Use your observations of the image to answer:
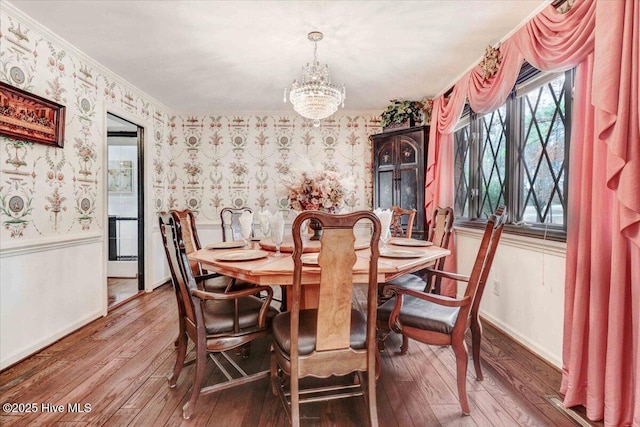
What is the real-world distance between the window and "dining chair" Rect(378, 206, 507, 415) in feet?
2.65

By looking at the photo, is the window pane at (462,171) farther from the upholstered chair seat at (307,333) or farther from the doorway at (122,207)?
the doorway at (122,207)

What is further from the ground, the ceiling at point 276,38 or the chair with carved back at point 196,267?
the ceiling at point 276,38

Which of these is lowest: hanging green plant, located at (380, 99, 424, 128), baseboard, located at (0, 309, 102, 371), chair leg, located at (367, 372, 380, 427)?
baseboard, located at (0, 309, 102, 371)

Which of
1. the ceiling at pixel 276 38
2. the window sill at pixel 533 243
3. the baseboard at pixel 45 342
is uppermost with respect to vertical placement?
the ceiling at pixel 276 38

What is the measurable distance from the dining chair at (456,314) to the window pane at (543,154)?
93 centimetres

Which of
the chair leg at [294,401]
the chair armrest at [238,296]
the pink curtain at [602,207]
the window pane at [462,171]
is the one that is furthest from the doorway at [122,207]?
the pink curtain at [602,207]

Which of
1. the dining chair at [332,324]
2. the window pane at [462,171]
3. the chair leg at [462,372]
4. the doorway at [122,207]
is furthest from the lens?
the doorway at [122,207]

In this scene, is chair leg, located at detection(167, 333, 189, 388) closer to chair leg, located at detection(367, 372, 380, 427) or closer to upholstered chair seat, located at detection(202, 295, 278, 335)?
upholstered chair seat, located at detection(202, 295, 278, 335)

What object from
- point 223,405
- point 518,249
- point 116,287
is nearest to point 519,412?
point 518,249

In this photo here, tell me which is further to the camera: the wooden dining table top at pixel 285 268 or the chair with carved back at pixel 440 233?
the chair with carved back at pixel 440 233

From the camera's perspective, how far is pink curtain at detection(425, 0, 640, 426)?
4.52 feet

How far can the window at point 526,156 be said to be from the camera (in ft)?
7.16

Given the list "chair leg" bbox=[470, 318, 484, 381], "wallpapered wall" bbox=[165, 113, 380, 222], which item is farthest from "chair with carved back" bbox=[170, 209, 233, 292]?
"wallpapered wall" bbox=[165, 113, 380, 222]

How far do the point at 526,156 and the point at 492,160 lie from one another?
481mm
